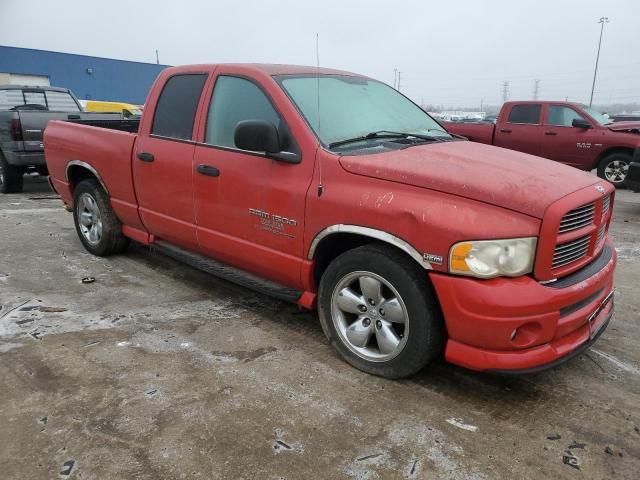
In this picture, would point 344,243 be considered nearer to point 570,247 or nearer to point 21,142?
point 570,247

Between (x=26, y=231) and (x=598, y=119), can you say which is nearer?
(x=26, y=231)

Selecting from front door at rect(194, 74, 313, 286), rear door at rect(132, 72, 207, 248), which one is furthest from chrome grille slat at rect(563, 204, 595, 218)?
rear door at rect(132, 72, 207, 248)

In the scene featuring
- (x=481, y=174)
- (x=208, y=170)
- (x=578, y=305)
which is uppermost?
(x=481, y=174)

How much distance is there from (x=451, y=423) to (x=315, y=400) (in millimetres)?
724

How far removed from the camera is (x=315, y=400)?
2.88 metres

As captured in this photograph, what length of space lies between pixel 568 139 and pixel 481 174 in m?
9.39

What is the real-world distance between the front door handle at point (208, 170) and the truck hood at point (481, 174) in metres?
1.03

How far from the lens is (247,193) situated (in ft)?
11.5

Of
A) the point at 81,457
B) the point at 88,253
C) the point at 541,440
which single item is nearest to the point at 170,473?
the point at 81,457

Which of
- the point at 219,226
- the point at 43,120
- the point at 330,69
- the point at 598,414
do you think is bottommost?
the point at 598,414

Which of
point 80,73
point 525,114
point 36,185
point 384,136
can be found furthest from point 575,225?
point 80,73

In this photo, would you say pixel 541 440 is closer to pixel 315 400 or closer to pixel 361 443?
pixel 361 443

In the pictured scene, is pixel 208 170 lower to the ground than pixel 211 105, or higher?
lower

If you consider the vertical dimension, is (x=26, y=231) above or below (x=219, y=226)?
below
